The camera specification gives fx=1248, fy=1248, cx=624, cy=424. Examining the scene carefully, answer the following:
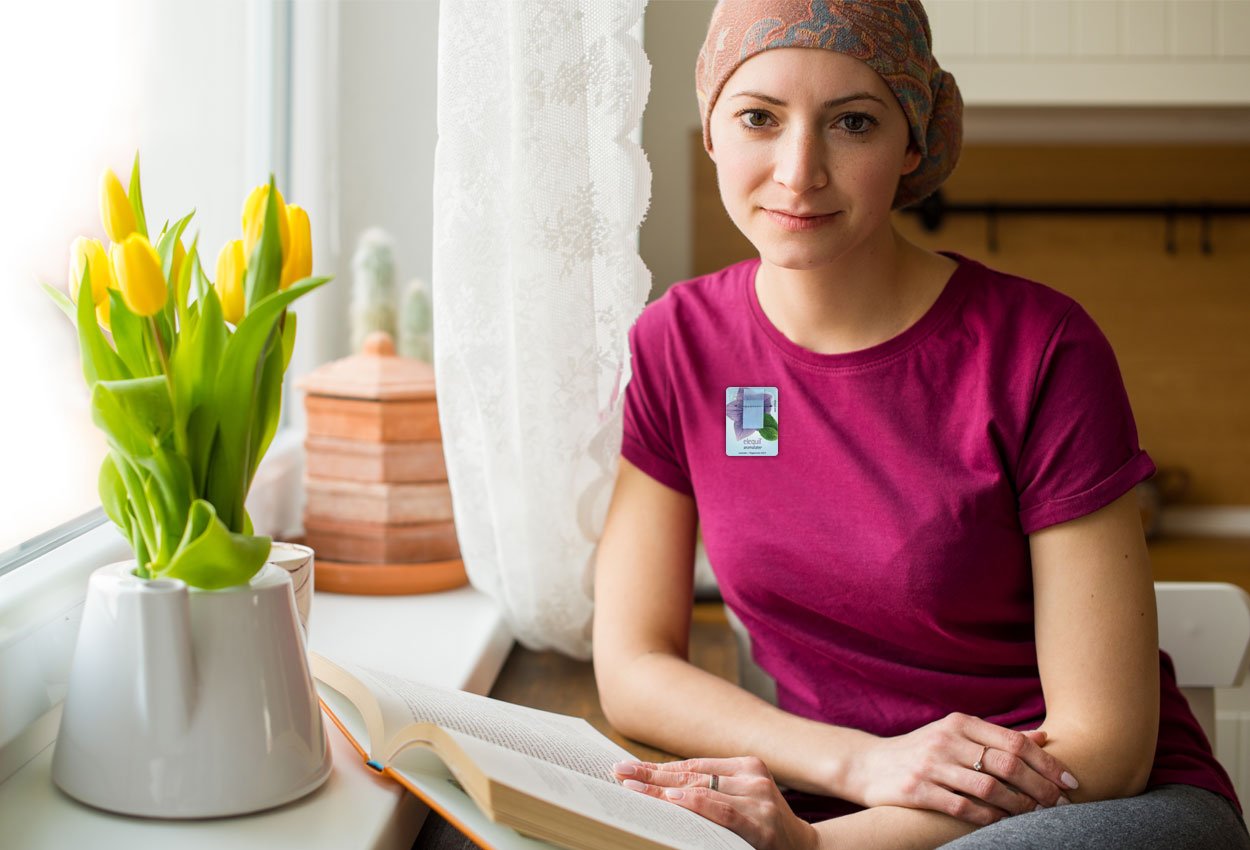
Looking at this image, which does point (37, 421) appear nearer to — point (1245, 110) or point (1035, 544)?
point (1035, 544)

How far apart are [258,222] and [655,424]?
0.53 meters

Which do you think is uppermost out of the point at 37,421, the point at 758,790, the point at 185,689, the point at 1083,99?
the point at 1083,99

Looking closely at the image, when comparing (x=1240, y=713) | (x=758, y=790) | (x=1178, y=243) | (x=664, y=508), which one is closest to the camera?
(x=758, y=790)

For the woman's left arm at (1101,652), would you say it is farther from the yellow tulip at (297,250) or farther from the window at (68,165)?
the window at (68,165)

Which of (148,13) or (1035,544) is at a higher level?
(148,13)

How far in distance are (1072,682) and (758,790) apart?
29 centimetres

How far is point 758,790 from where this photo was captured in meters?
0.87

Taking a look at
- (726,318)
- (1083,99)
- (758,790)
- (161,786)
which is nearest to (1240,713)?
(1083,99)

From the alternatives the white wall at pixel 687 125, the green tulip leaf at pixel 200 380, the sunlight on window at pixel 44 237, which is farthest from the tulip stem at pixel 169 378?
the white wall at pixel 687 125

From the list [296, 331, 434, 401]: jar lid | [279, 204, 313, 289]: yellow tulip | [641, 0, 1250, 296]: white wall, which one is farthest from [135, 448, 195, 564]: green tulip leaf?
[641, 0, 1250, 296]: white wall

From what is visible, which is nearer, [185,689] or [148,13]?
[185,689]

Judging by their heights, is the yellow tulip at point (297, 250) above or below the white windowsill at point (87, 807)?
above

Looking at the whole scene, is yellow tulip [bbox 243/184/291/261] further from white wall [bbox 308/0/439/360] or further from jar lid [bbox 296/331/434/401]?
white wall [bbox 308/0/439/360]

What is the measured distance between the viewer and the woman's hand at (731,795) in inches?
Result: 32.9
